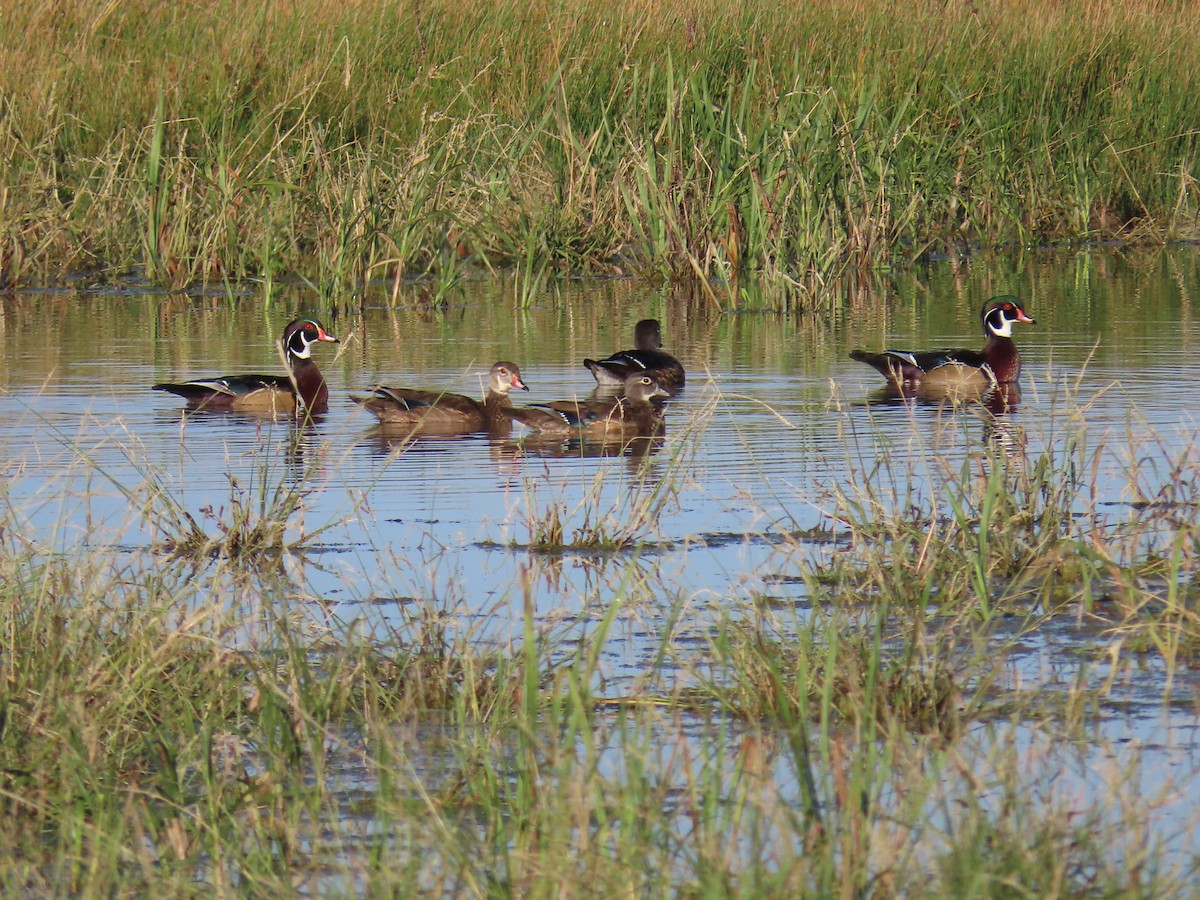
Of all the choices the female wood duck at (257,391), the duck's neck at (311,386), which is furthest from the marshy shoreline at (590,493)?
the duck's neck at (311,386)

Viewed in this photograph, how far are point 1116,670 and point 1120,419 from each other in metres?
4.98

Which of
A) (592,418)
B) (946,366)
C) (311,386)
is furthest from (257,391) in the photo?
(946,366)

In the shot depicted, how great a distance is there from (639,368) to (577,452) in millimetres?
Answer: 1643

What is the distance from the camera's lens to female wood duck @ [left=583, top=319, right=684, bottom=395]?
11.8 meters

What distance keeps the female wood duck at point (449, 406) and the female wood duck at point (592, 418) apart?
13 centimetres

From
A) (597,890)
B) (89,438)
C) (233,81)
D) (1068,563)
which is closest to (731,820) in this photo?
(597,890)

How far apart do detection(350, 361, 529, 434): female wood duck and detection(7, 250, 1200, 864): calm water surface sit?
0.56 feet

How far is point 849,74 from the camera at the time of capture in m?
18.0

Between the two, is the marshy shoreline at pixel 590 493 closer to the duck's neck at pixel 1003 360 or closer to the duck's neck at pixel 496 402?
the duck's neck at pixel 1003 360

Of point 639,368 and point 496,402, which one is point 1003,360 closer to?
point 639,368

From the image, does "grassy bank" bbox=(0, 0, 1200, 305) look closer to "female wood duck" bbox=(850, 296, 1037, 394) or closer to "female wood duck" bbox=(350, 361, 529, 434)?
"female wood duck" bbox=(850, 296, 1037, 394)

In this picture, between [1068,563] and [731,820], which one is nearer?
[731,820]

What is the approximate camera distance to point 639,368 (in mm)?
11852

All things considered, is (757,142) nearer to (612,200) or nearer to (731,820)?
(612,200)
